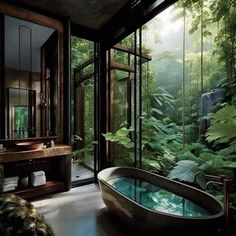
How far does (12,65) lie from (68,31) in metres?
1.25

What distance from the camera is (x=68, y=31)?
406 centimetres

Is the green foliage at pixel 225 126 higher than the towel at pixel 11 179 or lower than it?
higher

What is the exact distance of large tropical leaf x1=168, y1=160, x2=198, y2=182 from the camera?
8.18 feet

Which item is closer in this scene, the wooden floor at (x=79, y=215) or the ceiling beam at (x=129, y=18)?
the wooden floor at (x=79, y=215)

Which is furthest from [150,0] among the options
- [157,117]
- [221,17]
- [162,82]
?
[157,117]

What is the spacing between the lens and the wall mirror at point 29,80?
3.48 m

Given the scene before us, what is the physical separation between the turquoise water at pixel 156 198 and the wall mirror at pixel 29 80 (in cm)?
169

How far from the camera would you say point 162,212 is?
2029mm

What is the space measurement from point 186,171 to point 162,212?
72 centimetres

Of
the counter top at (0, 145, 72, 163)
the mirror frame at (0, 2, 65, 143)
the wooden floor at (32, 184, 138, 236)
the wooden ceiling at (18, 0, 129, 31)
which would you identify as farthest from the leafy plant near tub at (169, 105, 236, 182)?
the wooden ceiling at (18, 0, 129, 31)

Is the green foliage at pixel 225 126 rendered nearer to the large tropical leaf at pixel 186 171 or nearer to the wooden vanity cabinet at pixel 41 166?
the large tropical leaf at pixel 186 171

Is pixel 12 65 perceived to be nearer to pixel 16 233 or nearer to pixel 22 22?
pixel 22 22

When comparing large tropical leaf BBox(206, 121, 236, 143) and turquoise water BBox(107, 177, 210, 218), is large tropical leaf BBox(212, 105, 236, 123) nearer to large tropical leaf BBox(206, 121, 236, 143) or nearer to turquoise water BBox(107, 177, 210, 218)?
large tropical leaf BBox(206, 121, 236, 143)

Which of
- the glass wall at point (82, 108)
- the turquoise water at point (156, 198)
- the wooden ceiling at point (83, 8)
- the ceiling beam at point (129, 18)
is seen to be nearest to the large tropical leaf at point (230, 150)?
the turquoise water at point (156, 198)
